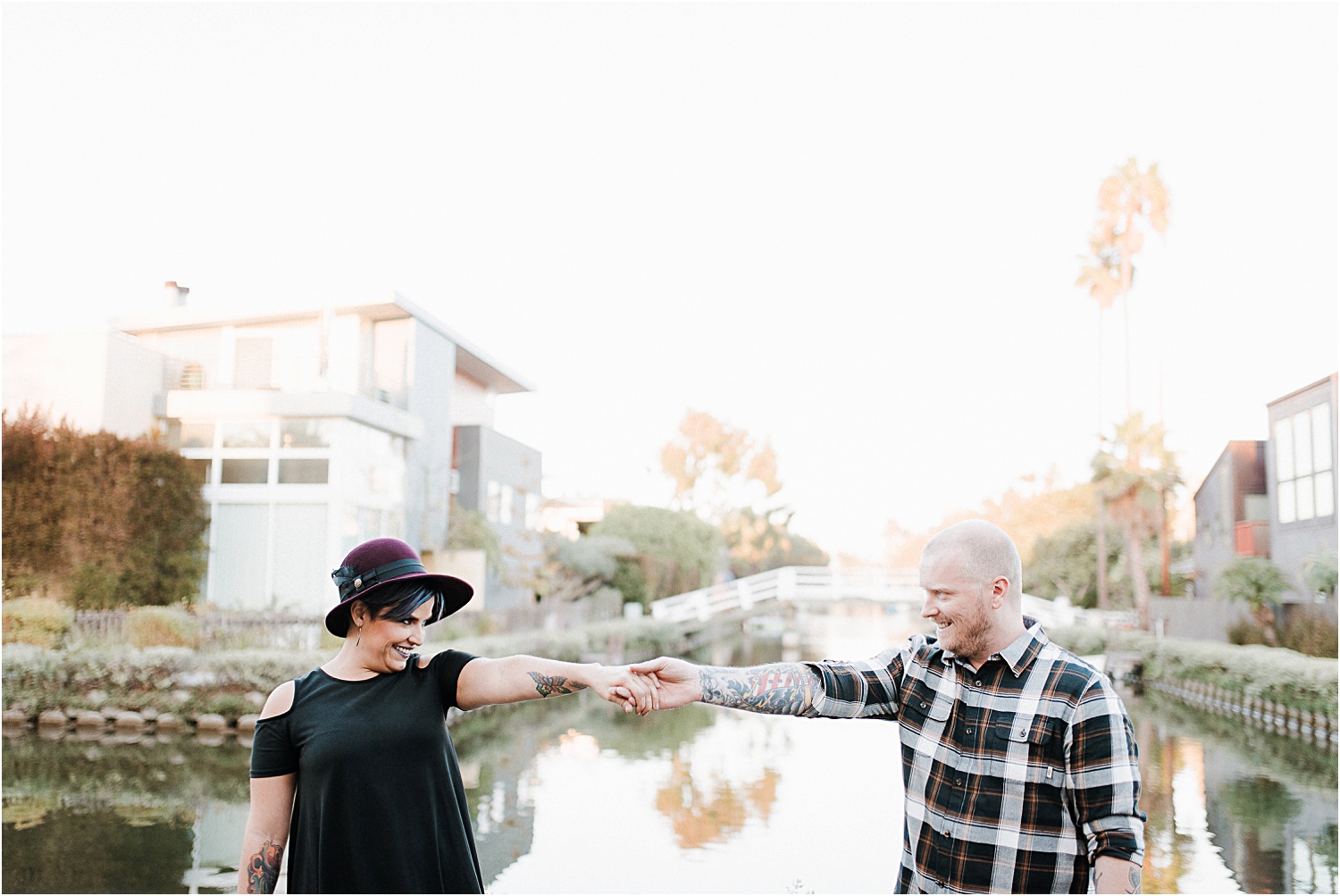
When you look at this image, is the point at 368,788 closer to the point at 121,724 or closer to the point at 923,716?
the point at 923,716

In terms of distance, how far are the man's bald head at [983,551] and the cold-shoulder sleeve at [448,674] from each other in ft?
3.31

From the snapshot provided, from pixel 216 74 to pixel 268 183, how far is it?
6683 millimetres

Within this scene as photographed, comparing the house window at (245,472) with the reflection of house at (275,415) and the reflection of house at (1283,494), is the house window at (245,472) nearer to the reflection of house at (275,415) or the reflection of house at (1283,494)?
the reflection of house at (275,415)

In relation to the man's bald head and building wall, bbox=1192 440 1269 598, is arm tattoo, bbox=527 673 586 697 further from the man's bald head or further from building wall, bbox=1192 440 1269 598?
building wall, bbox=1192 440 1269 598

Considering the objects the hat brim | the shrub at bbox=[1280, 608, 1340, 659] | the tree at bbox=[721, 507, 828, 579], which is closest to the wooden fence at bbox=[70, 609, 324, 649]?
the hat brim

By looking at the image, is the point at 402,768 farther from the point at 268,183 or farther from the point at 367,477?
the point at 268,183

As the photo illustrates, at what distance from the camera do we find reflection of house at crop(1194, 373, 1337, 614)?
59.2 ft

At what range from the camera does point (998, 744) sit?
1.93m

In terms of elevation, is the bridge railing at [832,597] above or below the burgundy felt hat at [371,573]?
below

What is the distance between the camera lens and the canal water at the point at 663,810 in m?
7.02

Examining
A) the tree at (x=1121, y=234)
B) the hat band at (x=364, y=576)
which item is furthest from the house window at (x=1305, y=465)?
the hat band at (x=364, y=576)

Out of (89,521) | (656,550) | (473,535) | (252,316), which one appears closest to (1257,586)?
(656,550)

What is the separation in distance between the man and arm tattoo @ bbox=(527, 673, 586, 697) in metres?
0.58

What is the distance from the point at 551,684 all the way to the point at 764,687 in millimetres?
521
